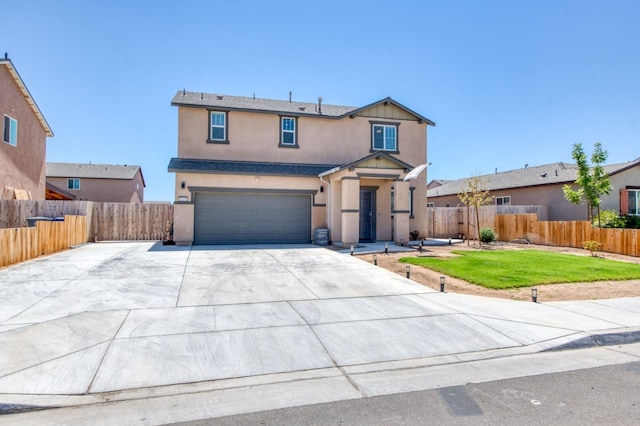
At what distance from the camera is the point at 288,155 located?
18984 millimetres

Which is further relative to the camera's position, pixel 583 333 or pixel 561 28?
pixel 561 28

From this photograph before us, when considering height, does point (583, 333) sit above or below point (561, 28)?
below

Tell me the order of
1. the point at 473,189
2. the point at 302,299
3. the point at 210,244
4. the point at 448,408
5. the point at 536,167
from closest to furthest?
1. the point at 448,408
2. the point at 302,299
3. the point at 210,244
4. the point at 473,189
5. the point at 536,167

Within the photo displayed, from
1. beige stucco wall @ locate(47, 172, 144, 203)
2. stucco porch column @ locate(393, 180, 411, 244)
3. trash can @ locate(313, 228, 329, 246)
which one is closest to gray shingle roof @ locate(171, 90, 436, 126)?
stucco porch column @ locate(393, 180, 411, 244)

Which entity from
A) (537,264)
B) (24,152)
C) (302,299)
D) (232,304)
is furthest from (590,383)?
(24,152)

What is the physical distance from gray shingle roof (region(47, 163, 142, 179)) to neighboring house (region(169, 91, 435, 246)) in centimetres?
2600

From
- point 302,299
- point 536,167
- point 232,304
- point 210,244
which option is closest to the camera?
point 232,304

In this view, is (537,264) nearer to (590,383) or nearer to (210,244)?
(590,383)

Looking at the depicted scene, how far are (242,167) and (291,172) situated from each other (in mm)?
2344

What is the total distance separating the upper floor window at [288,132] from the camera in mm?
18969

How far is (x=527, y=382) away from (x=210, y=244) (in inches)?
590

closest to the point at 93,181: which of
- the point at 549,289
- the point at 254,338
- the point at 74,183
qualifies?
the point at 74,183

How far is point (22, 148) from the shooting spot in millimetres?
20859

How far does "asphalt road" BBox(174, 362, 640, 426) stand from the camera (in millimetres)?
3486
